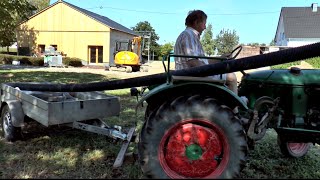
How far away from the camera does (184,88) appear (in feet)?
11.9

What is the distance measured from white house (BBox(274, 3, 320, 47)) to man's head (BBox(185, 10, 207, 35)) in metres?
48.0

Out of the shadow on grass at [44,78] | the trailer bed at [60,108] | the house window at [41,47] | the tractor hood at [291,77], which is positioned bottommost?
the shadow on grass at [44,78]

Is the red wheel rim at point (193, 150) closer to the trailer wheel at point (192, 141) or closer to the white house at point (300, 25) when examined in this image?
the trailer wheel at point (192, 141)

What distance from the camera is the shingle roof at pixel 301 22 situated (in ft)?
168

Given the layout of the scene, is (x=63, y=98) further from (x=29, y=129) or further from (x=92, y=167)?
(x=92, y=167)

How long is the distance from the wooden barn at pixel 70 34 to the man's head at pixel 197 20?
2980 centimetres

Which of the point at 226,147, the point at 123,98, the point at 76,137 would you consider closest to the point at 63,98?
the point at 76,137

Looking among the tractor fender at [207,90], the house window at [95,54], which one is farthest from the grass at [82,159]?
the house window at [95,54]

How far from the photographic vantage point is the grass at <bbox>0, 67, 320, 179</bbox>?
406 cm

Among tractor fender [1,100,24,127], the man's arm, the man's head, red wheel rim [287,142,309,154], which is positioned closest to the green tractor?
the man's arm

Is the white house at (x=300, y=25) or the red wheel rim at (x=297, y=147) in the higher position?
the white house at (x=300, y=25)

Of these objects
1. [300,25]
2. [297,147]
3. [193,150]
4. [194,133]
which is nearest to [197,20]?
[194,133]

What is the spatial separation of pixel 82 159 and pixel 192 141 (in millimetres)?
1800

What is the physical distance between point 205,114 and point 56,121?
222 centimetres
